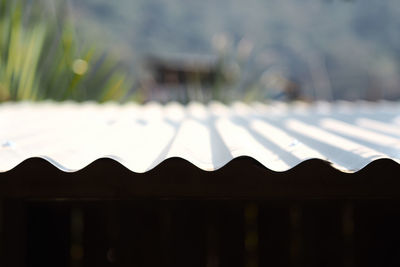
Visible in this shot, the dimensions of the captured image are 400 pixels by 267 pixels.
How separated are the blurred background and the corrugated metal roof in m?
2.04

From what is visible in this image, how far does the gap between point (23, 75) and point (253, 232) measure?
3.06 m

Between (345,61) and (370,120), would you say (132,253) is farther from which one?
(345,61)

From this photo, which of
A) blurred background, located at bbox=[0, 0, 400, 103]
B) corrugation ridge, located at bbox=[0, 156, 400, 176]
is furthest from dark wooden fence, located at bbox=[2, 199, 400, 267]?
blurred background, located at bbox=[0, 0, 400, 103]

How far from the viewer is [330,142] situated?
2.48 metres

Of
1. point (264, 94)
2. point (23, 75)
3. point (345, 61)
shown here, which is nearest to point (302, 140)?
point (23, 75)

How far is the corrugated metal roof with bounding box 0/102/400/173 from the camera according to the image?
2039mm

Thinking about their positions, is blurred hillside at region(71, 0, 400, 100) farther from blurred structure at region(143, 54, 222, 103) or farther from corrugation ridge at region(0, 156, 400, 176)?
corrugation ridge at region(0, 156, 400, 176)

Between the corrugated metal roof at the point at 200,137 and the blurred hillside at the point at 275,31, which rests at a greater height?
the blurred hillside at the point at 275,31

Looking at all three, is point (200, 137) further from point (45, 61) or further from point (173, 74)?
point (173, 74)

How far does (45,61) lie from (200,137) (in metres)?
3.44

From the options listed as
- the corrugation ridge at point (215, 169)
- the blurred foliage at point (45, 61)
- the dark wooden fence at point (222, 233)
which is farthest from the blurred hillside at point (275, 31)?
the corrugation ridge at point (215, 169)

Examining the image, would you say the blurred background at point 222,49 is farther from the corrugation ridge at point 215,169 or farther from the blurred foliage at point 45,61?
the corrugation ridge at point 215,169

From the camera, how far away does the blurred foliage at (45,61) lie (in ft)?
17.1

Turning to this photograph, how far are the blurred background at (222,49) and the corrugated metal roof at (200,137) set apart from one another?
2038mm
